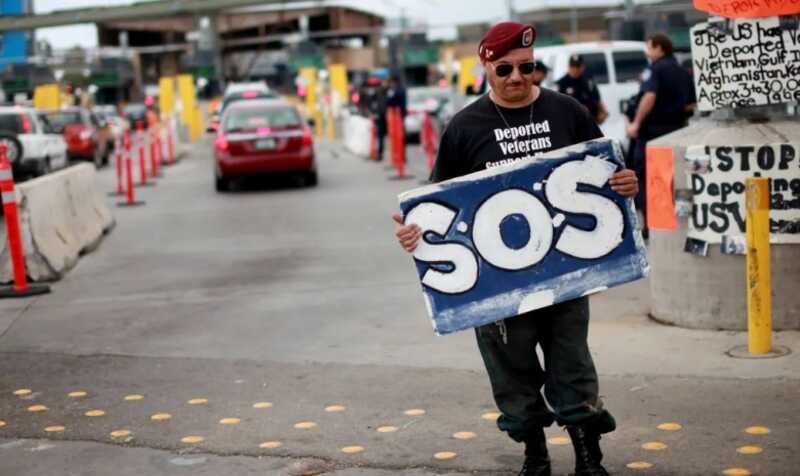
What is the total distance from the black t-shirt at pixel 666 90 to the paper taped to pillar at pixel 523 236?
7599 millimetres

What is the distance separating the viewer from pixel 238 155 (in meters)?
25.0

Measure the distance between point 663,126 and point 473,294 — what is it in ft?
25.9

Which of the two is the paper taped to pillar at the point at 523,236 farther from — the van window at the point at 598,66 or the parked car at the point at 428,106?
the parked car at the point at 428,106

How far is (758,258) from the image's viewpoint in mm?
7797

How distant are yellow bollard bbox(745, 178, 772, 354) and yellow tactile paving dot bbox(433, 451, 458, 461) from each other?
2.39 m

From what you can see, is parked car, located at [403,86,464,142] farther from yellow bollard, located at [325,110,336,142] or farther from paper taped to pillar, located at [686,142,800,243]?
paper taped to pillar, located at [686,142,800,243]

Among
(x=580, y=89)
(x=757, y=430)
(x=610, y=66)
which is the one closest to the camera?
(x=757, y=430)

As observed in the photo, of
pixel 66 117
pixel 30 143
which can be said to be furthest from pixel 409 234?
pixel 66 117

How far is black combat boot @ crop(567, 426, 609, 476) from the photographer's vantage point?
5.59 m

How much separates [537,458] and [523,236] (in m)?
0.90

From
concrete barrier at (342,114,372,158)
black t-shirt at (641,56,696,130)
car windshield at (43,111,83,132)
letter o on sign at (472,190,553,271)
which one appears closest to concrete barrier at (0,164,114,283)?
black t-shirt at (641,56,696,130)

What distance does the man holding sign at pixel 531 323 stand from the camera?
218 inches

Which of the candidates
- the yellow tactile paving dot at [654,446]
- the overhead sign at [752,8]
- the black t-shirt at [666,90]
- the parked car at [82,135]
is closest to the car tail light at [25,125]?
the parked car at [82,135]

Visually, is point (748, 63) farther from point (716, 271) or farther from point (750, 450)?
point (750, 450)
